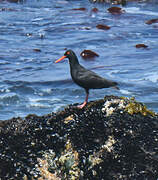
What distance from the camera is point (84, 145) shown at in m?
4.23

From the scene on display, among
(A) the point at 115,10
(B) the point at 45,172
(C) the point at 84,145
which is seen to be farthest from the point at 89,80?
(A) the point at 115,10

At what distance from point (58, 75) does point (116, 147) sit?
6.24 m

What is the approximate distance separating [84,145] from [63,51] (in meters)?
8.39

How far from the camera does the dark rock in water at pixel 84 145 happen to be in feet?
13.4

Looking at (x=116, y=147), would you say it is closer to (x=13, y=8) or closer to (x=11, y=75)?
(x=11, y=75)

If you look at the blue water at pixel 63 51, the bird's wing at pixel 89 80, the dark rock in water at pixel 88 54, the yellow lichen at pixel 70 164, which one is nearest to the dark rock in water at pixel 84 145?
the yellow lichen at pixel 70 164

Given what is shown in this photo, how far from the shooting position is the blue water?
9.12 metres

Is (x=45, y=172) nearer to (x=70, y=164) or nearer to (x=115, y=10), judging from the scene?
(x=70, y=164)

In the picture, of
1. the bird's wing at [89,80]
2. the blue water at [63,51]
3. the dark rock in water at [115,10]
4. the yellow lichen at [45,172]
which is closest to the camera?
the yellow lichen at [45,172]

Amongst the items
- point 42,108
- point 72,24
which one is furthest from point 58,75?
point 72,24

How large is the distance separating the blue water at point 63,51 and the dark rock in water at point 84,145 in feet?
12.1

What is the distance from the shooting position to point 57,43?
44.1 feet

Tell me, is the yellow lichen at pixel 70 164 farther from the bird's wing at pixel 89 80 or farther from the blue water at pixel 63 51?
the blue water at pixel 63 51

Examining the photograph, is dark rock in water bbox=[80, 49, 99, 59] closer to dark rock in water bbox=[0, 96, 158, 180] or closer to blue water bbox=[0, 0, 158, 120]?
blue water bbox=[0, 0, 158, 120]
